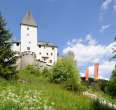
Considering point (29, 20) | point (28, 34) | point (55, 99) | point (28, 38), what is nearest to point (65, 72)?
point (55, 99)

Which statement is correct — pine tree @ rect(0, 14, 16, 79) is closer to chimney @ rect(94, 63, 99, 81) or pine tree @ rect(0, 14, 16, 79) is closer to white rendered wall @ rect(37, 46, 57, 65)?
chimney @ rect(94, 63, 99, 81)

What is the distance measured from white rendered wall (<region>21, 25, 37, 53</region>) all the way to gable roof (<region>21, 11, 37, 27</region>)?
4.09 feet

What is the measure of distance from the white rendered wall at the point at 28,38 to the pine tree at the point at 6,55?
52817 mm

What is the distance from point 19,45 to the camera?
87250mm

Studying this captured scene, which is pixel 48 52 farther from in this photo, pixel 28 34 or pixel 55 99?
pixel 55 99

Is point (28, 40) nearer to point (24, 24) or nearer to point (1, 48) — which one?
point (24, 24)

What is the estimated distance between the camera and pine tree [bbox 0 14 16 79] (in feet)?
103

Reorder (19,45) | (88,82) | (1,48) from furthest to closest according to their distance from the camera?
1. (19,45)
2. (88,82)
3. (1,48)

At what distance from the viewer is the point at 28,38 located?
8862 centimetres

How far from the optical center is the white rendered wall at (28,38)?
87481 mm

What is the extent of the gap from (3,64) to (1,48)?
4.76 ft

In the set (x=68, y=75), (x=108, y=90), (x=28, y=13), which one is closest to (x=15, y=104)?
(x=68, y=75)

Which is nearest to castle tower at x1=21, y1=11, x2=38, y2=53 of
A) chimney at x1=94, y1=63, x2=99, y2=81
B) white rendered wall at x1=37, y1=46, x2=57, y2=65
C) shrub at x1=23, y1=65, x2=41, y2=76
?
white rendered wall at x1=37, y1=46, x2=57, y2=65

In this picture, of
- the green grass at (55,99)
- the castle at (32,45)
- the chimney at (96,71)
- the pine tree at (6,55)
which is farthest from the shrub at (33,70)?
the green grass at (55,99)
